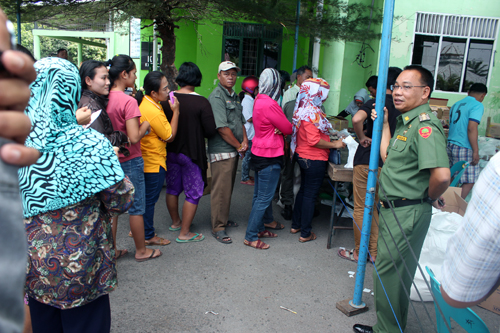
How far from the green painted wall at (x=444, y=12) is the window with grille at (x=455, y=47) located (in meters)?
0.11

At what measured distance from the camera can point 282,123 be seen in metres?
3.82

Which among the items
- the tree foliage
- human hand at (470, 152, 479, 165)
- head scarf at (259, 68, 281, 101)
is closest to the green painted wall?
the tree foliage

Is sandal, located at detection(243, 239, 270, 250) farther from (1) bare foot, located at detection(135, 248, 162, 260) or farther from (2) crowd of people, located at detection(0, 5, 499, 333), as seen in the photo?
(1) bare foot, located at detection(135, 248, 162, 260)

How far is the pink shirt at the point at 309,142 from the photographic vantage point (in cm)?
396

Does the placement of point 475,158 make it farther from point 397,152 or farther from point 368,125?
point 397,152

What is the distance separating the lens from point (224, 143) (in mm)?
4043

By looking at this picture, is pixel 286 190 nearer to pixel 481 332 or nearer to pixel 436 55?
pixel 481 332

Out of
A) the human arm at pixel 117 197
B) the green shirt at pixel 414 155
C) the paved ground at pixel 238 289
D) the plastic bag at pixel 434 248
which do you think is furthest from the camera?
the plastic bag at pixel 434 248

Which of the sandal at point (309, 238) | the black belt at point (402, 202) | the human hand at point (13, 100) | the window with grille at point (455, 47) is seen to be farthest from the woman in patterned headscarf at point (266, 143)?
the window with grille at point (455, 47)

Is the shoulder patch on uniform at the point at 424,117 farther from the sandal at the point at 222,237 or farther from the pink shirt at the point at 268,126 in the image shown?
the sandal at the point at 222,237

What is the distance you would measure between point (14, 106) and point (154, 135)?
10.2 feet

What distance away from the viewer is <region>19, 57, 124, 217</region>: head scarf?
1521 mm

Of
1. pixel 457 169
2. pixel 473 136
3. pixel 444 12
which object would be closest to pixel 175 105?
pixel 457 169

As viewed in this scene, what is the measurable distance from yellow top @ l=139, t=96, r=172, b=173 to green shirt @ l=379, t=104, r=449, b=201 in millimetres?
2098
